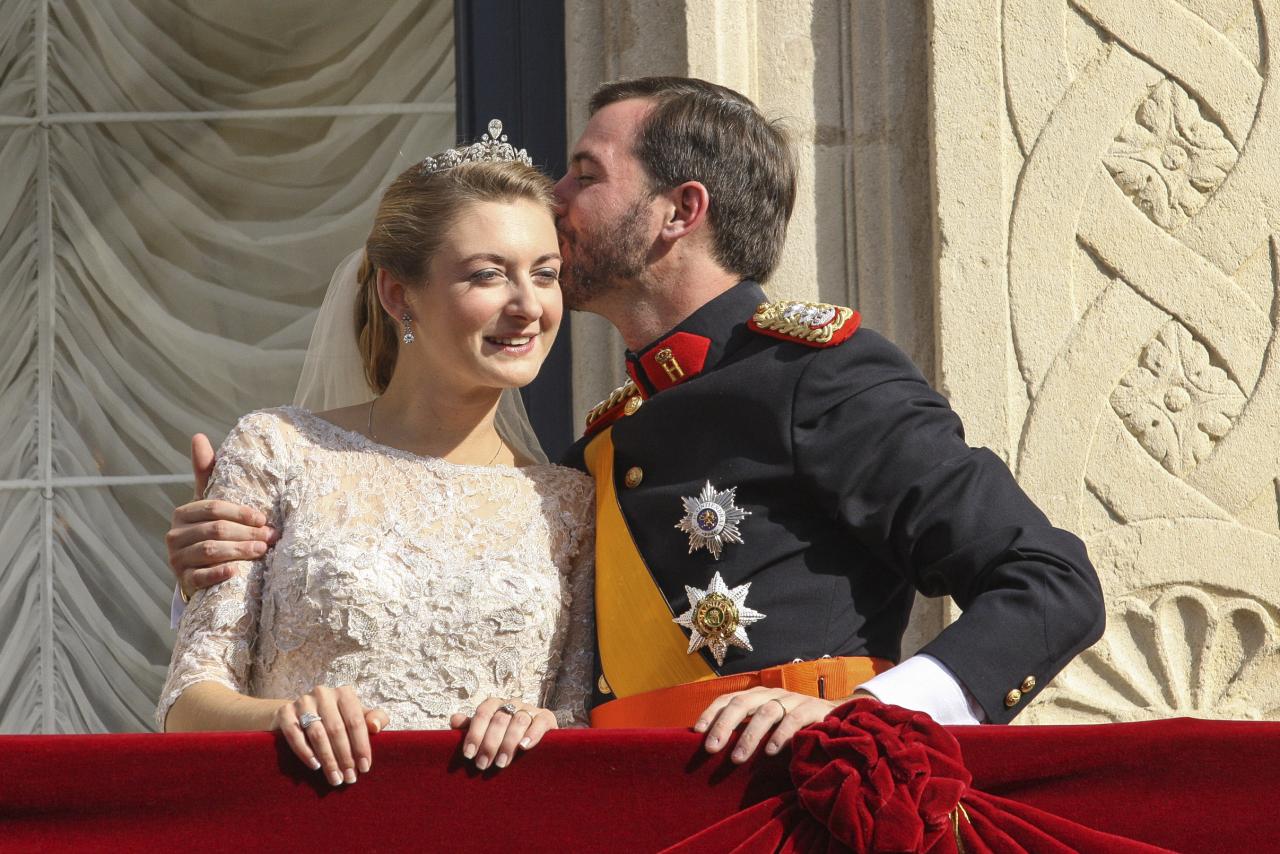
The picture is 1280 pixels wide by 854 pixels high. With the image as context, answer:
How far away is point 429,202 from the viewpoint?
2.65 meters

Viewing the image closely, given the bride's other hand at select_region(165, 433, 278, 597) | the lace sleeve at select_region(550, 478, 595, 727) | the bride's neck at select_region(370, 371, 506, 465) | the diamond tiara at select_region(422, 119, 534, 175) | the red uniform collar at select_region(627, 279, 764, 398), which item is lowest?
the lace sleeve at select_region(550, 478, 595, 727)

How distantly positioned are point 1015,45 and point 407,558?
162 cm

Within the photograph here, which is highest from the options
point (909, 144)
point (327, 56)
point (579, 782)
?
point (327, 56)

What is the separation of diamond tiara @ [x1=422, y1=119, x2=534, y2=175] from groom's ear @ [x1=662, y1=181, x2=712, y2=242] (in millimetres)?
263

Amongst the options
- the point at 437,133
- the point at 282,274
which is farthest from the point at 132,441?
the point at 437,133

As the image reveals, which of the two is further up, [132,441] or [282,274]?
[282,274]

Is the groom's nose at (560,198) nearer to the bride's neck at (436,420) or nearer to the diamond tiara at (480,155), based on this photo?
the diamond tiara at (480,155)

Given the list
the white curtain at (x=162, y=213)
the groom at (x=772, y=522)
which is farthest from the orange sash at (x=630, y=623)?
the white curtain at (x=162, y=213)

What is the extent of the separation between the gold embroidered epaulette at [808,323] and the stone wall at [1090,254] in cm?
70

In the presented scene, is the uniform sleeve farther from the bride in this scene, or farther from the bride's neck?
the bride's neck

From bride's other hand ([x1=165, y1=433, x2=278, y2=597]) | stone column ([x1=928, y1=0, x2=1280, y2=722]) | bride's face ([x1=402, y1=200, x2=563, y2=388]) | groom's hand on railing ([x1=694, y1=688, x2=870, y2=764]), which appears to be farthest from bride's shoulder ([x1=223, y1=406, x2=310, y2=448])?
stone column ([x1=928, y1=0, x2=1280, y2=722])

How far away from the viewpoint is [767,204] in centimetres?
279

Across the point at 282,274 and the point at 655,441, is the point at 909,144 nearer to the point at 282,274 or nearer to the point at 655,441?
the point at 655,441

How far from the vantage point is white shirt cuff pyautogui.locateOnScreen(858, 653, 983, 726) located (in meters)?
1.99
